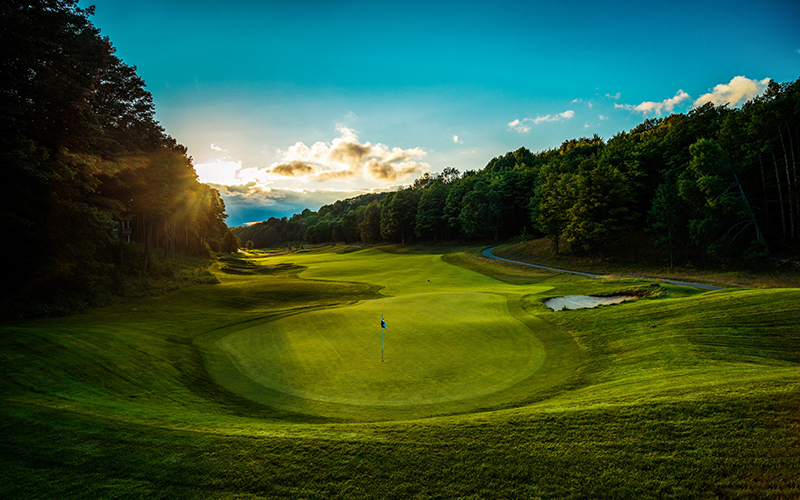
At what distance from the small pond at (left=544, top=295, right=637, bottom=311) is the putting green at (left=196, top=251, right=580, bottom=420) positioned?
265cm

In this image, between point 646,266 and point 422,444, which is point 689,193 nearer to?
point 646,266

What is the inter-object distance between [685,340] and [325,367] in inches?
463

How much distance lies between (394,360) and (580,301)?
14.5m

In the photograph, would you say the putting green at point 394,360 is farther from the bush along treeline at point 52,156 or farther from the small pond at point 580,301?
the bush along treeline at point 52,156

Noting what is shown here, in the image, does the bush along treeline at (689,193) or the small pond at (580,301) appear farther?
the bush along treeline at (689,193)

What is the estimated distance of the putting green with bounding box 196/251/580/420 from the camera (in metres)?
8.31

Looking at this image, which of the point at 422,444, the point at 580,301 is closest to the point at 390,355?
the point at 422,444

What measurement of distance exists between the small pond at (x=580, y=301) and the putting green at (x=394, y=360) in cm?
265

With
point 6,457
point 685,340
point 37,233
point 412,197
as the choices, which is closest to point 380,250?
point 412,197

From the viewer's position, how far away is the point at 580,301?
20.0m

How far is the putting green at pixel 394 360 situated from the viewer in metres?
8.31

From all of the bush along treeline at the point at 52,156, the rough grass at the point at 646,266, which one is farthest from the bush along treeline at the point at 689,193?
the bush along treeline at the point at 52,156

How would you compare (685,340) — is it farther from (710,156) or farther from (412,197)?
(412,197)

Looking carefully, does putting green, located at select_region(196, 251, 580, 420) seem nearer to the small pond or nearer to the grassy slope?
the grassy slope
